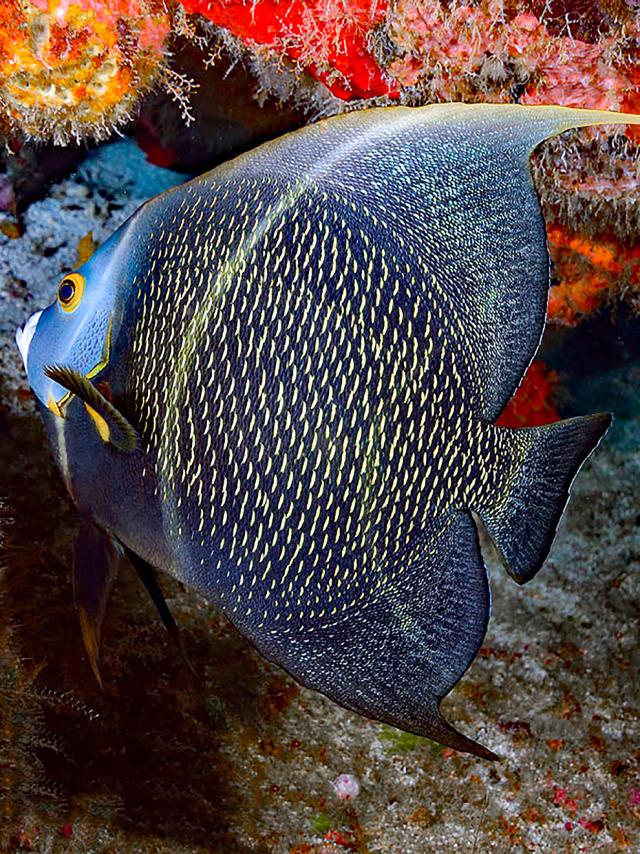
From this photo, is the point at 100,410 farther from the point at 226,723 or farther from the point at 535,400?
the point at 535,400

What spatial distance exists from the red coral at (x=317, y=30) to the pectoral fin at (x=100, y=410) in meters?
1.14

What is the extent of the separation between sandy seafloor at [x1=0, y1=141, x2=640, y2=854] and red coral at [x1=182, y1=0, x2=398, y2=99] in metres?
1.12

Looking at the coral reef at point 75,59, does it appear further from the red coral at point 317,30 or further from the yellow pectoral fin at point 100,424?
the yellow pectoral fin at point 100,424

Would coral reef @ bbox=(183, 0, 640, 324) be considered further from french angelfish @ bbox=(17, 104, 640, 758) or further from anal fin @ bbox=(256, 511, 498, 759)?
anal fin @ bbox=(256, 511, 498, 759)

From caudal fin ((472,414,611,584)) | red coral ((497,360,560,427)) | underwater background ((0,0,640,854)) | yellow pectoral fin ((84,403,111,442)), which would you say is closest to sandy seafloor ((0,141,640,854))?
underwater background ((0,0,640,854))

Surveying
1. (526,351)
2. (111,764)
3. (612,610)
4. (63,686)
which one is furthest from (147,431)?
(612,610)

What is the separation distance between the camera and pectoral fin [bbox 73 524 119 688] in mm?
1378

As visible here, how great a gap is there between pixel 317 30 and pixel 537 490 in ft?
4.27

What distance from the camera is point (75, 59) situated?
171 centimetres

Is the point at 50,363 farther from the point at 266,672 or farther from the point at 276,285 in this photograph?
the point at 266,672

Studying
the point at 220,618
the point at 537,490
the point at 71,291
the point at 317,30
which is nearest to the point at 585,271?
the point at 317,30

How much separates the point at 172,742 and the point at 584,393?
2.42m

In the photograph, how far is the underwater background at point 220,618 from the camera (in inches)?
66.6

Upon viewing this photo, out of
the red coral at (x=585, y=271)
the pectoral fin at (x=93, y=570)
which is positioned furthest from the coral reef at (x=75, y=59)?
the red coral at (x=585, y=271)
